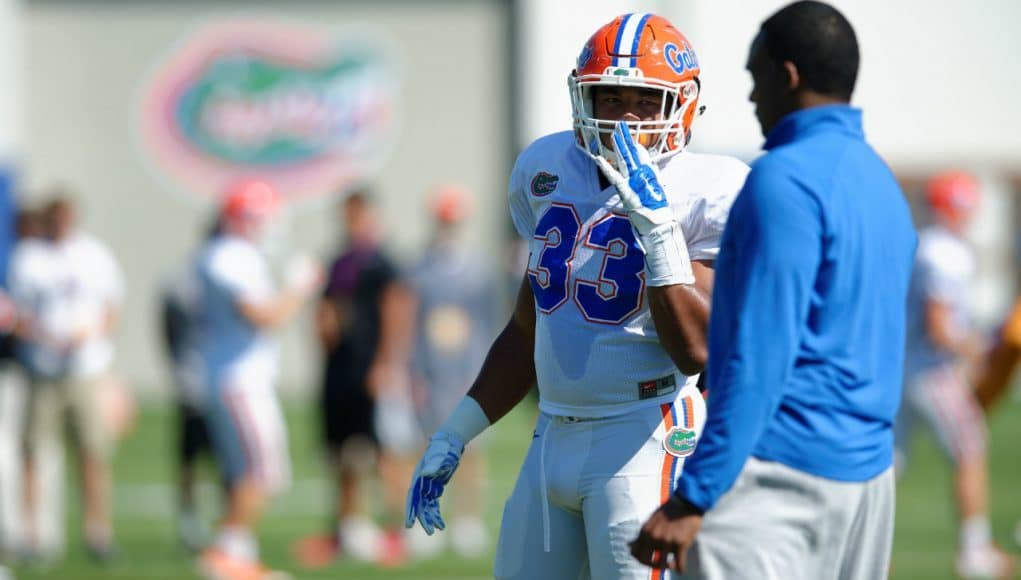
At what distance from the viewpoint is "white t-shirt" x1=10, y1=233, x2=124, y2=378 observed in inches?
346

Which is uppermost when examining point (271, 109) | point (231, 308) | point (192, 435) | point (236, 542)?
point (271, 109)

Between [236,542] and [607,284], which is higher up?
[607,284]

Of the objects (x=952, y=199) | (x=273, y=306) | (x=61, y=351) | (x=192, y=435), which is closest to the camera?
(x=273, y=306)

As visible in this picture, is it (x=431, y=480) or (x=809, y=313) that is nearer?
(x=809, y=313)

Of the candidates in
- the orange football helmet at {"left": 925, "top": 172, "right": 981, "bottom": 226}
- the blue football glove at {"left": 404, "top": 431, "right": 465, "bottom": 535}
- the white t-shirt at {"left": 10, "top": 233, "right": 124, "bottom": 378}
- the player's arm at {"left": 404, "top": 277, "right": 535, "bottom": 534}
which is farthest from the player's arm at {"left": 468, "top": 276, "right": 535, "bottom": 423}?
the white t-shirt at {"left": 10, "top": 233, "right": 124, "bottom": 378}

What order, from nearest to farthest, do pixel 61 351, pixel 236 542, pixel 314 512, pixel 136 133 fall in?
pixel 236 542 → pixel 61 351 → pixel 314 512 → pixel 136 133

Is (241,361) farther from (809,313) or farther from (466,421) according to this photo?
(809,313)

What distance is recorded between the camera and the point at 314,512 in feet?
33.9

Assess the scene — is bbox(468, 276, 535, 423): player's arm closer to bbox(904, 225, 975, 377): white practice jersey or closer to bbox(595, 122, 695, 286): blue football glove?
bbox(595, 122, 695, 286): blue football glove

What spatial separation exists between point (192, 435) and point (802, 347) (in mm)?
6866

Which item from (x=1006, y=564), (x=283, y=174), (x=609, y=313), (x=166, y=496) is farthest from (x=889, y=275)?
(x=283, y=174)

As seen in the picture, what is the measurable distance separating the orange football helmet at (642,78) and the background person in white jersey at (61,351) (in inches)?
229

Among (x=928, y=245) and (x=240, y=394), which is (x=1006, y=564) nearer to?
(x=928, y=245)

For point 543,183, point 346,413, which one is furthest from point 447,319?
point 543,183
